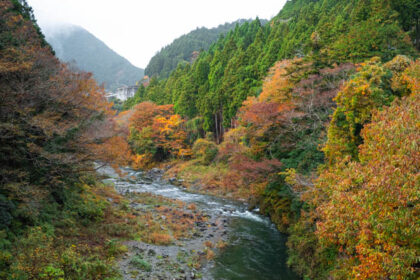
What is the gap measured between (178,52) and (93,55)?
282ft

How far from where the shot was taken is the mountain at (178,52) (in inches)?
4146

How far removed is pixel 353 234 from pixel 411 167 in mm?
2410

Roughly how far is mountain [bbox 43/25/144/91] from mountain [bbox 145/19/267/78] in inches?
1577

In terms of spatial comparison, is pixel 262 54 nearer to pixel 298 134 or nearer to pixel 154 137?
pixel 154 137

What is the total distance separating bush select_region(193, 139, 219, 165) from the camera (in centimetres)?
3712

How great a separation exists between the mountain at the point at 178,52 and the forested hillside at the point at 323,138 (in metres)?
59.9

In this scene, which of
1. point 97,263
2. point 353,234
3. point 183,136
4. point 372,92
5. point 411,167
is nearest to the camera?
point 411,167

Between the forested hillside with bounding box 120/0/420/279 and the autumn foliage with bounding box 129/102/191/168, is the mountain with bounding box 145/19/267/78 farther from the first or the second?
the forested hillside with bounding box 120/0/420/279

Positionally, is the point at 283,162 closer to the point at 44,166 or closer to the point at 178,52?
the point at 44,166

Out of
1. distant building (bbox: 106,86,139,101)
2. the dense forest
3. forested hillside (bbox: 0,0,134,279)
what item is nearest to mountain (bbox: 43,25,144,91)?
distant building (bbox: 106,86,139,101)

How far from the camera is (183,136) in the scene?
4369cm

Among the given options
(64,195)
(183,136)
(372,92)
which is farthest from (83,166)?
(183,136)

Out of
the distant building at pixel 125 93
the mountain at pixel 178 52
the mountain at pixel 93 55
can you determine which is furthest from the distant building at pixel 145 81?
the mountain at pixel 93 55

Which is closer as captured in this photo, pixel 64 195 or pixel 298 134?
pixel 64 195
